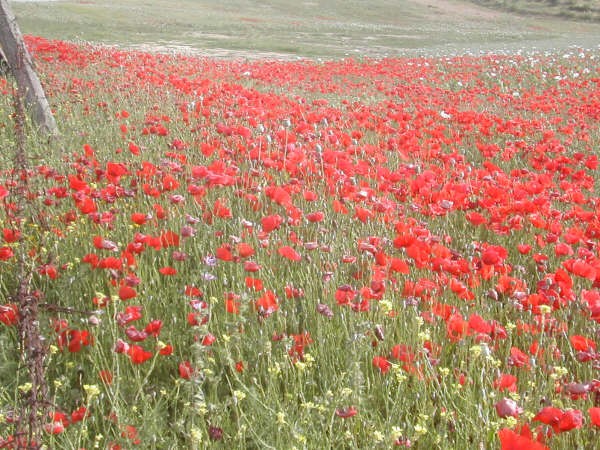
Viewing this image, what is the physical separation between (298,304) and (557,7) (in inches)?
3055

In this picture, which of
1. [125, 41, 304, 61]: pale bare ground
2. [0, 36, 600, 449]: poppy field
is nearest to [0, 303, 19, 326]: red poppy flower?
[0, 36, 600, 449]: poppy field

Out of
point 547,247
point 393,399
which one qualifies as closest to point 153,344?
point 393,399

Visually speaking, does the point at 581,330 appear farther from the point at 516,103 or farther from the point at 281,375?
the point at 516,103

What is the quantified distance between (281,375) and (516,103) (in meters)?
9.03

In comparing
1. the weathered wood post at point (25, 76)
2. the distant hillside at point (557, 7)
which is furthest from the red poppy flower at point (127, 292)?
the distant hillside at point (557, 7)

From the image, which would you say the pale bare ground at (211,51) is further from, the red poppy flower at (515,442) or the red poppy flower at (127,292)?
the red poppy flower at (515,442)

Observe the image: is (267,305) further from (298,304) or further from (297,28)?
(297,28)

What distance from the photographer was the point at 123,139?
6230 millimetres

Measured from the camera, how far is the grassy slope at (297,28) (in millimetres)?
29250

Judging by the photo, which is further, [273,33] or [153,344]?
[273,33]

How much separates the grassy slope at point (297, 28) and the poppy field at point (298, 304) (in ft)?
74.7

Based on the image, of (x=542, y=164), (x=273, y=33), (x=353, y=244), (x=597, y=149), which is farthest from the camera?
(x=273, y=33)

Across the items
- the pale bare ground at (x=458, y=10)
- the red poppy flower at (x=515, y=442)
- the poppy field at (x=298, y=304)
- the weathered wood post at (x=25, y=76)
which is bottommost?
the poppy field at (x=298, y=304)

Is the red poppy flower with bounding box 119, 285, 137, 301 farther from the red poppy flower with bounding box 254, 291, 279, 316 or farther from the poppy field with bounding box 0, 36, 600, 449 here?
the red poppy flower with bounding box 254, 291, 279, 316
